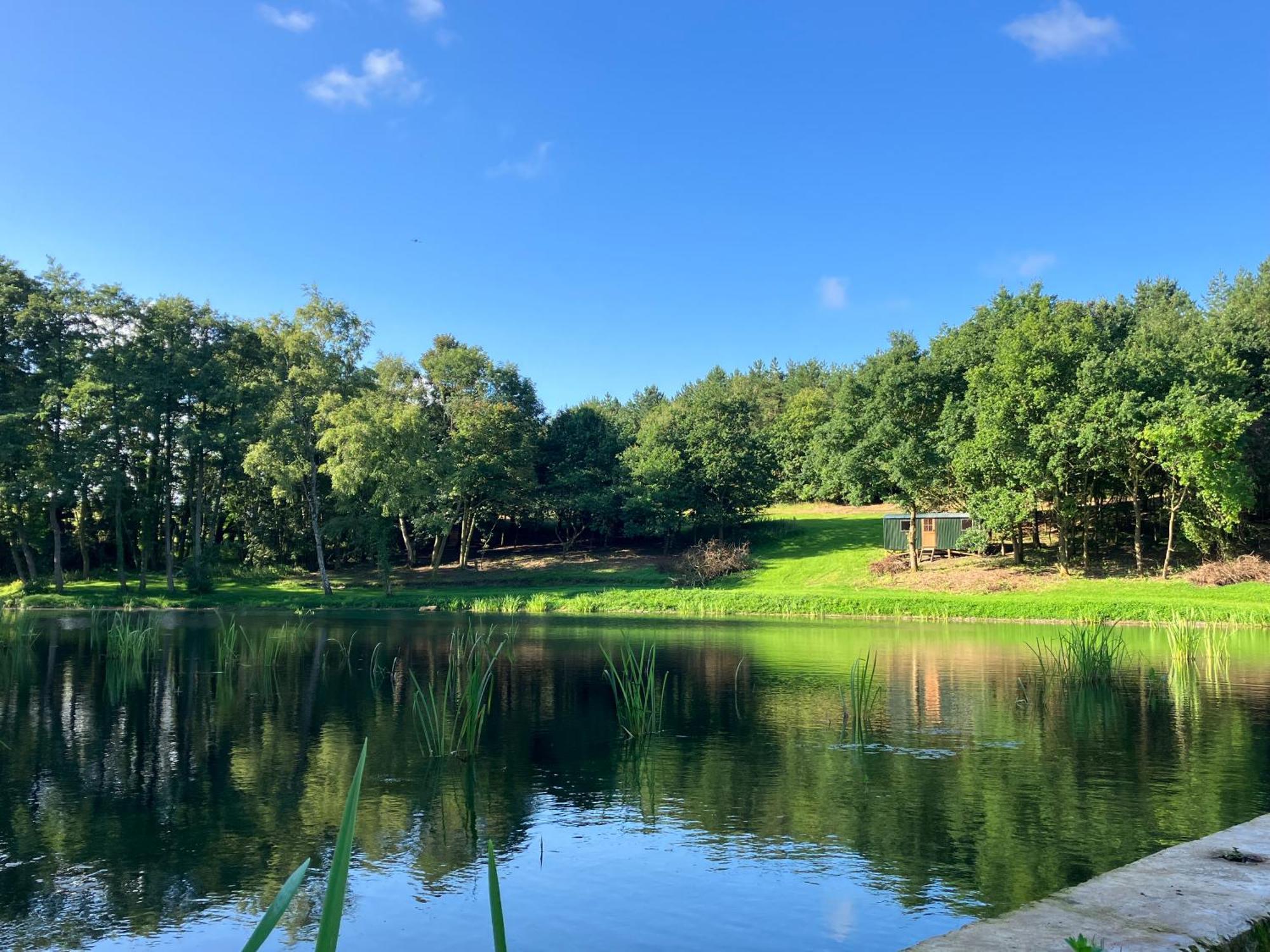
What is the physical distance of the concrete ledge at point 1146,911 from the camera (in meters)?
4.94

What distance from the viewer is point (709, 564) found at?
5475 centimetres

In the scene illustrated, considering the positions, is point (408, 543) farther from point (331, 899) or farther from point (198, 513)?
point (331, 899)

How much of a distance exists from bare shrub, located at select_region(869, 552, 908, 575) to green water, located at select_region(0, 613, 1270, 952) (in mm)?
30235

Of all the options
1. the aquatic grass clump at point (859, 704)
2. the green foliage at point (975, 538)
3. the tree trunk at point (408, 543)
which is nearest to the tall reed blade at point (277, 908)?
the aquatic grass clump at point (859, 704)

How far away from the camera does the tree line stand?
150ft

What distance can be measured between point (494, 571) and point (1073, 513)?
34916 millimetres

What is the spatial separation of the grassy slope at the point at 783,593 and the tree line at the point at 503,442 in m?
3.27

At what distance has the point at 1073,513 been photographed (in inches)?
1896

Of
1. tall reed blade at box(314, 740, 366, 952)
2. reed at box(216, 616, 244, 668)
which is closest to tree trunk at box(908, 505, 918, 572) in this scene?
reed at box(216, 616, 244, 668)

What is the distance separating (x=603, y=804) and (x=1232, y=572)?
4091cm

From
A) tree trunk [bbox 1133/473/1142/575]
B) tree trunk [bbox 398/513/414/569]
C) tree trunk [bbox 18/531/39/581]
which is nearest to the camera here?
tree trunk [bbox 1133/473/1142/575]

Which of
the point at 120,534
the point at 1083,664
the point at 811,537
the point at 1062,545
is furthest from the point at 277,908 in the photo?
the point at 811,537

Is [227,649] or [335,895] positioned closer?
[335,895]

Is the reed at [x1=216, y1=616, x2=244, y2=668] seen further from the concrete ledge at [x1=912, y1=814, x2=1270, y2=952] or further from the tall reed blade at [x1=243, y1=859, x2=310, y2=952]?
the tall reed blade at [x1=243, y1=859, x2=310, y2=952]
